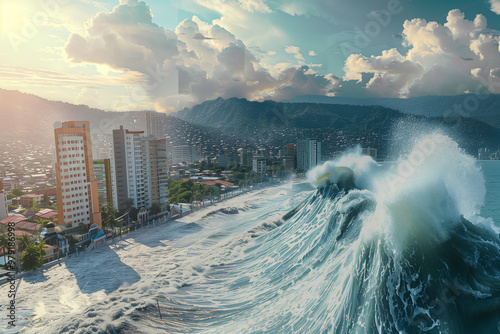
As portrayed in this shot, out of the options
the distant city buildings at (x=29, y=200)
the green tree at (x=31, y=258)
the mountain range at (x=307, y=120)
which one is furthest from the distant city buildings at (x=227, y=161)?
the green tree at (x=31, y=258)

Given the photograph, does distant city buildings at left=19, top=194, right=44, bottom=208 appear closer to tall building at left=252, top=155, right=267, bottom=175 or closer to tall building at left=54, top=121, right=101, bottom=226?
tall building at left=54, top=121, right=101, bottom=226

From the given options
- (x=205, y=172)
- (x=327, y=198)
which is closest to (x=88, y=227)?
(x=327, y=198)

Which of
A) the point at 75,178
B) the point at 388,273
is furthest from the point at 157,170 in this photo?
the point at 388,273

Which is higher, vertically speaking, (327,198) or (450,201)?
(450,201)

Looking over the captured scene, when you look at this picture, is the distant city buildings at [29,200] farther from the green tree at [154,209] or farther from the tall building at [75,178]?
the tall building at [75,178]

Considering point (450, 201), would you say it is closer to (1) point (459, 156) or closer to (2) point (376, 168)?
(1) point (459, 156)

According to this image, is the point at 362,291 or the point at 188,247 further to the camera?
the point at 188,247

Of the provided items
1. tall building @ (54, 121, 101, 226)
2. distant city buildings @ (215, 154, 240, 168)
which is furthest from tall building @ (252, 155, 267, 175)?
tall building @ (54, 121, 101, 226)
